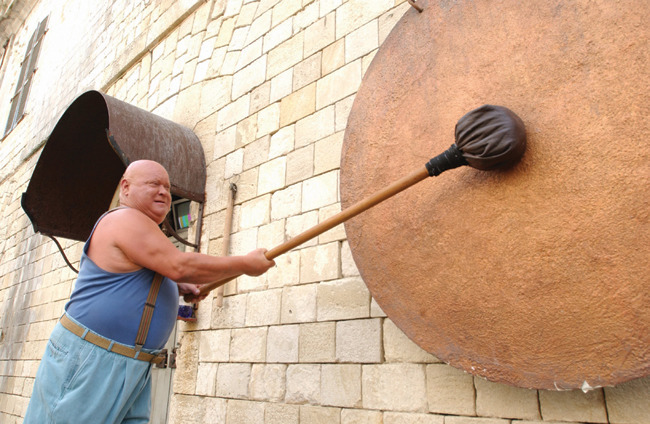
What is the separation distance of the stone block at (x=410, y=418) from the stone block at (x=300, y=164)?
4.17ft

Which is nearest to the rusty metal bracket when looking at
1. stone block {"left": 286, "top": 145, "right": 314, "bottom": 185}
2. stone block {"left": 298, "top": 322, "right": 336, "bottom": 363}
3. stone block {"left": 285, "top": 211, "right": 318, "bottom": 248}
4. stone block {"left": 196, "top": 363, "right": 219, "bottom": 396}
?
stone block {"left": 286, "top": 145, "right": 314, "bottom": 185}

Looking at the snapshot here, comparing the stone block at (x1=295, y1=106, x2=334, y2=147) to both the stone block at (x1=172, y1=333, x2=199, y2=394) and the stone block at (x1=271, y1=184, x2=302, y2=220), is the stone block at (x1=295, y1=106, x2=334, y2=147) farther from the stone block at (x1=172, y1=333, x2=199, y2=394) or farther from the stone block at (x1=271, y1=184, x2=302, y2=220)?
the stone block at (x1=172, y1=333, x2=199, y2=394)

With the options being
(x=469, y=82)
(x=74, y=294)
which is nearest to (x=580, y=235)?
(x=469, y=82)

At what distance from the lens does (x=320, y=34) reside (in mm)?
2812

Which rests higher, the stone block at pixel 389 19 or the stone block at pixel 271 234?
the stone block at pixel 389 19

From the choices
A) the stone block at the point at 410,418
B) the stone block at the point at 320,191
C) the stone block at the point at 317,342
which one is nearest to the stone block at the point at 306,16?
the stone block at the point at 320,191

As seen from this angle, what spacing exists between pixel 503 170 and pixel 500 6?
570mm

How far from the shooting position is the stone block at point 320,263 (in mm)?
2303

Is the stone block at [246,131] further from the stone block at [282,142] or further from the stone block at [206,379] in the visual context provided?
the stone block at [206,379]

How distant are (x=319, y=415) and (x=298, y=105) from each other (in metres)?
1.69

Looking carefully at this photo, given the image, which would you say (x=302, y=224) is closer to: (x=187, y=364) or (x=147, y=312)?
(x=147, y=312)

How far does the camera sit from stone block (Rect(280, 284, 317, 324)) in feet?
7.69

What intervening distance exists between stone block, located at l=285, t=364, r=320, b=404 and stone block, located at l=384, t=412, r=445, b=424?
1.30 ft

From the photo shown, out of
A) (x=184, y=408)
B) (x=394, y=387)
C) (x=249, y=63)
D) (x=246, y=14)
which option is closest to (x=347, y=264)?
(x=394, y=387)
